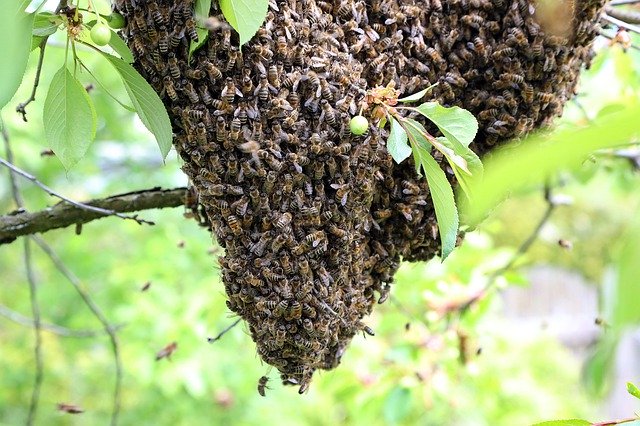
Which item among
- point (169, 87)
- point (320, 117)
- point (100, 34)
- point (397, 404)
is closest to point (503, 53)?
point (320, 117)

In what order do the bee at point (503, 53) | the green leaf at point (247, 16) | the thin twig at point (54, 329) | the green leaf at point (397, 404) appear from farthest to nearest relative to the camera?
1. the green leaf at point (397, 404)
2. the thin twig at point (54, 329)
3. the bee at point (503, 53)
4. the green leaf at point (247, 16)

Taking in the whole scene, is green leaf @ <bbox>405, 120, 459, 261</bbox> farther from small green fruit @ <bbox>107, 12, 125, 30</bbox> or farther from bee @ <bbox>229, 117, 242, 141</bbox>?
small green fruit @ <bbox>107, 12, 125, 30</bbox>

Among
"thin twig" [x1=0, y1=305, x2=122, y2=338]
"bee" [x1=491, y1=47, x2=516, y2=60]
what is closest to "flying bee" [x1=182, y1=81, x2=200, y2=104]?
"bee" [x1=491, y1=47, x2=516, y2=60]

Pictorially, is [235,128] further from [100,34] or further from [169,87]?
[100,34]

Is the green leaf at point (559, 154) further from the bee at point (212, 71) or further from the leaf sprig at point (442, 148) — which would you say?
the bee at point (212, 71)

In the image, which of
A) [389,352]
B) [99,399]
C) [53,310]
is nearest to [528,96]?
[389,352]

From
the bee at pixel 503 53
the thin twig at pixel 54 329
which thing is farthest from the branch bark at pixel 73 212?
the thin twig at pixel 54 329

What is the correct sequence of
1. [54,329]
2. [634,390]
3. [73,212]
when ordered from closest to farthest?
[634,390] < [73,212] < [54,329]
